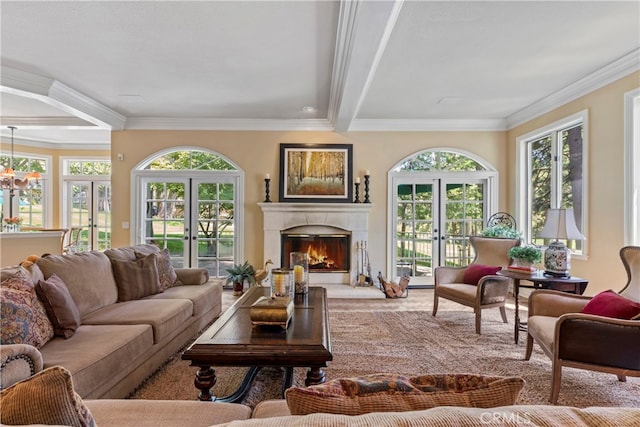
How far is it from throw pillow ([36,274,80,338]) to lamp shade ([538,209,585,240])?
3.77 meters

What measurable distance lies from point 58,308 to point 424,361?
102 inches

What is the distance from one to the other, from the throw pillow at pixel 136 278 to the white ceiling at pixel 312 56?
199 cm

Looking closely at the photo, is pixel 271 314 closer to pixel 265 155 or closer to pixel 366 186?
pixel 366 186

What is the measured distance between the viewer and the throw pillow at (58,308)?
2031 millimetres

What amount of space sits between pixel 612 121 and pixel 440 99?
1833 millimetres

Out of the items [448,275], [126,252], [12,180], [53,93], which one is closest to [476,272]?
[448,275]

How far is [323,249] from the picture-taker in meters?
5.52

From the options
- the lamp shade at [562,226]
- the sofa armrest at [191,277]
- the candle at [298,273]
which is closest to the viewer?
the candle at [298,273]

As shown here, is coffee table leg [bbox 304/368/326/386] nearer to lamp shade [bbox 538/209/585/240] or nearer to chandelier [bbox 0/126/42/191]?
lamp shade [bbox 538/209/585/240]

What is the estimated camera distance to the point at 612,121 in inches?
138

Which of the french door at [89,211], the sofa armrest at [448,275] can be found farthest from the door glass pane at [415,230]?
the french door at [89,211]

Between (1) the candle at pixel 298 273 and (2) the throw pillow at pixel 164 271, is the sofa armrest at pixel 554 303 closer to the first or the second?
(1) the candle at pixel 298 273

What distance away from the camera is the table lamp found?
10.2 feet

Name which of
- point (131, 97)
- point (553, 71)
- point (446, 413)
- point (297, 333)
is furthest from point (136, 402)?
point (553, 71)
